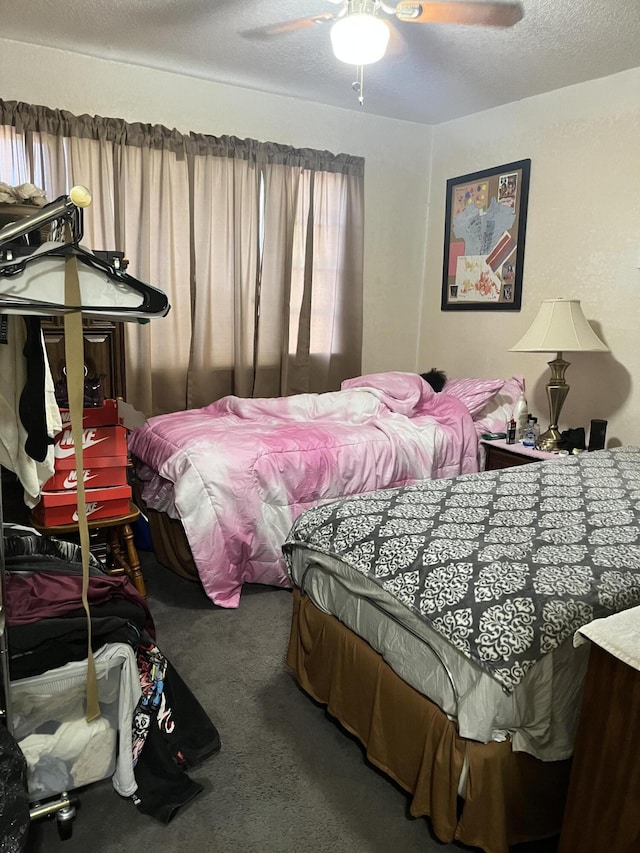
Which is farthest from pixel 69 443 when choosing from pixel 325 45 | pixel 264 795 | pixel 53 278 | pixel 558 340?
pixel 558 340

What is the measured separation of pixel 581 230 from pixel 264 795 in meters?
3.25

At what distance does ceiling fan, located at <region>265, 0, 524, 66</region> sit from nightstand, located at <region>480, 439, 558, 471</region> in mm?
2013

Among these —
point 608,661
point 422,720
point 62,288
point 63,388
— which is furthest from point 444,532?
point 63,388

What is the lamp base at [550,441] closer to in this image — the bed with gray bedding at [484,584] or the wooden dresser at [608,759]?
the bed with gray bedding at [484,584]

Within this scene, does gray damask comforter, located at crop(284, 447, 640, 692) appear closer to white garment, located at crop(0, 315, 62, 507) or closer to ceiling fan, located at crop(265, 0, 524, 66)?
white garment, located at crop(0, 315, 62, 507)

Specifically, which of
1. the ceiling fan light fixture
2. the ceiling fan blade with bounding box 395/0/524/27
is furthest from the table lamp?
the ceiling fan light fixture

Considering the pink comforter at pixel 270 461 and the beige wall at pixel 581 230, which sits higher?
the beige wall at pixel 581 230

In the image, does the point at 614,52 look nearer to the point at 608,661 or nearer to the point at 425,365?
the point at 425,365

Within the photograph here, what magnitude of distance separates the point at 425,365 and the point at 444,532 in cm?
313

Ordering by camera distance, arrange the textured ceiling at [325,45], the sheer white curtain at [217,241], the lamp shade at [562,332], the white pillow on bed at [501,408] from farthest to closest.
Answer: the white pillow on bed at [501,408] → the sheer white curtain at [217,241] → the lamp shade at [562,332] → the textured ceiling at [325,45]

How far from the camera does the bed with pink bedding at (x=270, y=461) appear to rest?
9.20ft

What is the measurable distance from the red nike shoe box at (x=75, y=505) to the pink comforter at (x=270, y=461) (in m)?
0.32

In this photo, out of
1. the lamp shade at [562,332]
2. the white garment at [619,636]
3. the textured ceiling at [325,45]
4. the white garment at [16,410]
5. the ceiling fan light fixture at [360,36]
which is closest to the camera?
the white garment at [619,636]

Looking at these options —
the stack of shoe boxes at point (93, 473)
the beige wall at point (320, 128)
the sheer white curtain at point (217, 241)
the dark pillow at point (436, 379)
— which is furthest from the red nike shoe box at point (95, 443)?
the dark pillow at point (436, 379)
